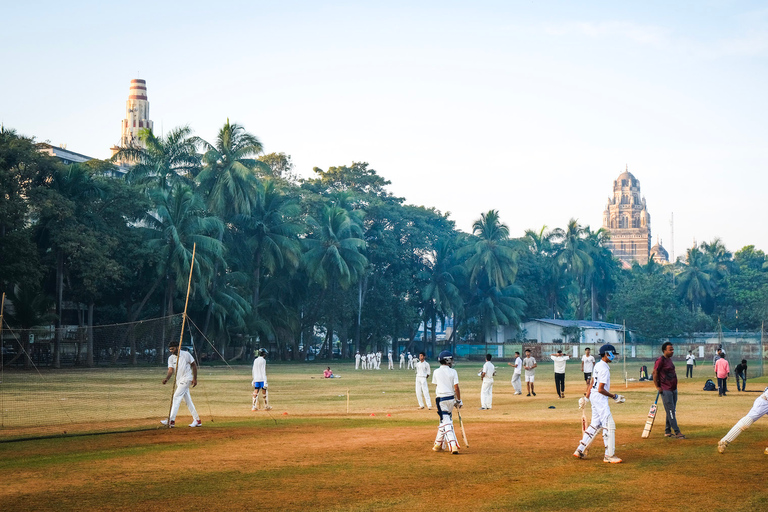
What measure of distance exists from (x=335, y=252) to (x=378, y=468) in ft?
194

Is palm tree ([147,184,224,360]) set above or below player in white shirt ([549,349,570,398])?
above

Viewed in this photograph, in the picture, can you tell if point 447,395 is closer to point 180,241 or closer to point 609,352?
point 609,352

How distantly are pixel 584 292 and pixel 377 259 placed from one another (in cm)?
4829

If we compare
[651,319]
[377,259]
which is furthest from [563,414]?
[651,319]

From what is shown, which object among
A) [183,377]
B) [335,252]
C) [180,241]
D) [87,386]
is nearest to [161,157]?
[180,241]

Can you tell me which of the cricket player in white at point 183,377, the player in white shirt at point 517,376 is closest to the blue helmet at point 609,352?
the cricket player in white at point 183,377

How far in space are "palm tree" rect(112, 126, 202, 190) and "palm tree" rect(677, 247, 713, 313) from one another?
7733cm

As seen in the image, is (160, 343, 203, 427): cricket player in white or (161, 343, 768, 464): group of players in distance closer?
A: (161, 343, 768, 464): group of players in distance

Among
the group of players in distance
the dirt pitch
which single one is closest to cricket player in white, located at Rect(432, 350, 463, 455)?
the group of players in distance

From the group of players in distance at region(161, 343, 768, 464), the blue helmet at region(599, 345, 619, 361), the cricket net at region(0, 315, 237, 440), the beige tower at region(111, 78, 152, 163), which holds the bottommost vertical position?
the cricket net at region(0, 315, 237, 440)

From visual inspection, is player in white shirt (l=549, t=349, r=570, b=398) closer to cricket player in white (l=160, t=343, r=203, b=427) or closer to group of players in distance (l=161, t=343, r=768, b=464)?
group of players in distance (l=161, t=343, r=768, b=464)

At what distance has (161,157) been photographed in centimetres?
6500

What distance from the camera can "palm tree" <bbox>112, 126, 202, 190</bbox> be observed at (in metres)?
64.3

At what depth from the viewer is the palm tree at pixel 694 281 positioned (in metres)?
116
